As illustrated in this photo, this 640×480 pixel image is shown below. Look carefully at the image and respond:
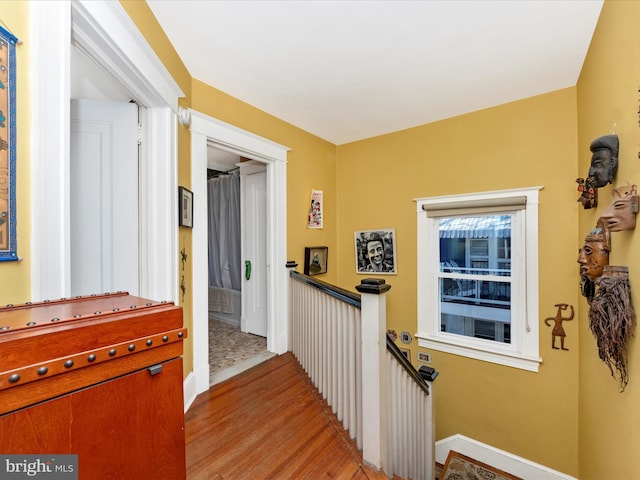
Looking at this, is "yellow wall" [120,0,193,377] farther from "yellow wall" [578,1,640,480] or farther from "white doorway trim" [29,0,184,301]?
"yellow wall" [578,1,640,480]

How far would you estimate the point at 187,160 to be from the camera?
2.03 metres

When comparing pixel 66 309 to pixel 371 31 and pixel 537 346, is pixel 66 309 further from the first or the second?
pixel 537 346

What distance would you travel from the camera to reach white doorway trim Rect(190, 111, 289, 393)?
82.5 inches

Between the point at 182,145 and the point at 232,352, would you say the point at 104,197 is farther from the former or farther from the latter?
the point at 232,352

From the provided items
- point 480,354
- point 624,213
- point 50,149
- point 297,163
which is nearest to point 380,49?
point 297,163

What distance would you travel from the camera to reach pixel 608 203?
1564 millimetres

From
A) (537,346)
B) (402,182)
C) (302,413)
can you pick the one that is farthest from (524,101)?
(302,413)

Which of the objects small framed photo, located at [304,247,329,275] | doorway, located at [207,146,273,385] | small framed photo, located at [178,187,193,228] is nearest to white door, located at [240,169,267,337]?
doorway, located at [207,146,273,385]

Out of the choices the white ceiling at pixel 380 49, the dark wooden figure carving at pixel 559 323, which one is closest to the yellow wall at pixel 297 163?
the white ceiling at pixel 380 49

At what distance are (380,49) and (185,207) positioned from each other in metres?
1.72

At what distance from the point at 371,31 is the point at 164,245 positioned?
1835 millimetres

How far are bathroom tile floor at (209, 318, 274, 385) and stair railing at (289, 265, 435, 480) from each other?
1.72 ft

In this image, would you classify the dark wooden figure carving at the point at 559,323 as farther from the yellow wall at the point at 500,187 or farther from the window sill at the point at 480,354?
the window sill at the point at 480,354

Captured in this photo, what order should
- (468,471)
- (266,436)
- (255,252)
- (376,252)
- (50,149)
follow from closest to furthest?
(50,149)
(266,436)
(468,471)
(255,252)
(376,252)
